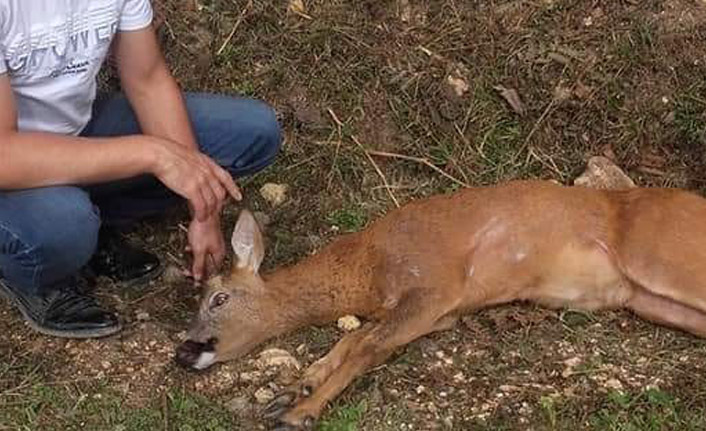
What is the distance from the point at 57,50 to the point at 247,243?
3.72 feet

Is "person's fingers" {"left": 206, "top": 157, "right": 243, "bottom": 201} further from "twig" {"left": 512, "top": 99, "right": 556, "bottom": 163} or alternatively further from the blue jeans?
"twig" {"left": 512, "top": 99, "right": 556, "bottom": 163}

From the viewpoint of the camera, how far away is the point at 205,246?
4738 millimetres

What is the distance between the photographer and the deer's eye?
4.95m

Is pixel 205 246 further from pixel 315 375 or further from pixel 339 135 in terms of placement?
pixel 339 135

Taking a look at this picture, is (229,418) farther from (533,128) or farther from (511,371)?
(533,128)

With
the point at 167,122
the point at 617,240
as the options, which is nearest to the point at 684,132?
the point at 617,240

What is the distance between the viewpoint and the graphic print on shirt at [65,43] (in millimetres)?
4301

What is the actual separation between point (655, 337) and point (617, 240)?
0.43m

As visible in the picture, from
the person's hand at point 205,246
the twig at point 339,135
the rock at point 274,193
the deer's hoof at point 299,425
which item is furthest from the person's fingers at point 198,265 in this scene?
the twig at point 339,135

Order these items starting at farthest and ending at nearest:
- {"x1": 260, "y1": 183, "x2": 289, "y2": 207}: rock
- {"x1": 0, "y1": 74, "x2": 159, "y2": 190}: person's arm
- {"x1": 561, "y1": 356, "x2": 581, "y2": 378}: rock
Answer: {"x1": 260, "y1": 183, "x2": 289, "y2": 207}: rock
{"x1": 561, "y1": 356, "x2": 581, "y2": 378}: rock
{"x1": 0, "y1": 74, "x2": 159, "y2": 190}: person's arm

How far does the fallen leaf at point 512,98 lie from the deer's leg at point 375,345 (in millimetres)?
1597

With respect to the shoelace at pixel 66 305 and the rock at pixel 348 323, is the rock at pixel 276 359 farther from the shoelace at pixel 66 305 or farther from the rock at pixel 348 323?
the shoelace at pixel 66 305

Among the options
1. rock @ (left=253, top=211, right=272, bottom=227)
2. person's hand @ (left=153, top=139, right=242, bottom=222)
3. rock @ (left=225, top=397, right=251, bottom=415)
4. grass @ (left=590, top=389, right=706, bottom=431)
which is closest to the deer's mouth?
rock @ (left=225, top=397, right=251, bottom=415)

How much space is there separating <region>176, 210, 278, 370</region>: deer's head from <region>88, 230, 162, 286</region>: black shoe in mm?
430
